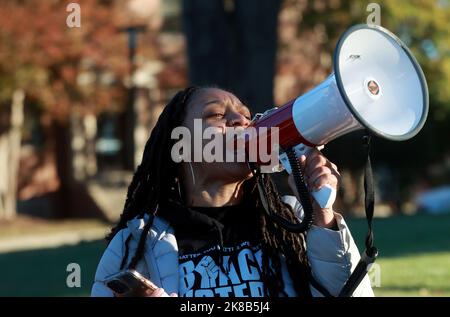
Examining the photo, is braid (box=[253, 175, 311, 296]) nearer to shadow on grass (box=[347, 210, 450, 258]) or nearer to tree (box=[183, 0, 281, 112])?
shadow on grass (box=[347, 210, 450, 258])

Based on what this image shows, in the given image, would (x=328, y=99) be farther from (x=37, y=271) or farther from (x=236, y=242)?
(x=37, y=271)

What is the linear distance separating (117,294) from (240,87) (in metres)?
8.83

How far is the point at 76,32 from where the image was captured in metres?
20.0

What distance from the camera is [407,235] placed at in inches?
404

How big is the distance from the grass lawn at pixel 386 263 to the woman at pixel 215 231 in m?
3.15

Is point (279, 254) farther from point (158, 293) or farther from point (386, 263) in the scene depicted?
point (386, 263)

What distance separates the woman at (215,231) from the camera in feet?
9.29

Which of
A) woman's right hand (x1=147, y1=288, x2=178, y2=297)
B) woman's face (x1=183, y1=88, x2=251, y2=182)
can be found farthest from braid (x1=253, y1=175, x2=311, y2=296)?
woman's right hand (x1=147, y1=288, x2=178, y2=297)

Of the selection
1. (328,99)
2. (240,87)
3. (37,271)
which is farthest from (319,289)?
(240,87)

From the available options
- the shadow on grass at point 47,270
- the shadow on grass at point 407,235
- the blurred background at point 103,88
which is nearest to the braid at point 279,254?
the shadow on grass at point 47,270

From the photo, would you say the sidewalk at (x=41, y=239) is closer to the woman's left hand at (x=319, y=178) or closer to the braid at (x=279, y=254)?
the braid at (x=279, y=254)

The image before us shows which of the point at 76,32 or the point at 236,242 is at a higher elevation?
the point at 76,32

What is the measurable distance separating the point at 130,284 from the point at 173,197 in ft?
1.98

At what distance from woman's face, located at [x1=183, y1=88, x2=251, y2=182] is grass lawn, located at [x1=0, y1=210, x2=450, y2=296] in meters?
3.20
